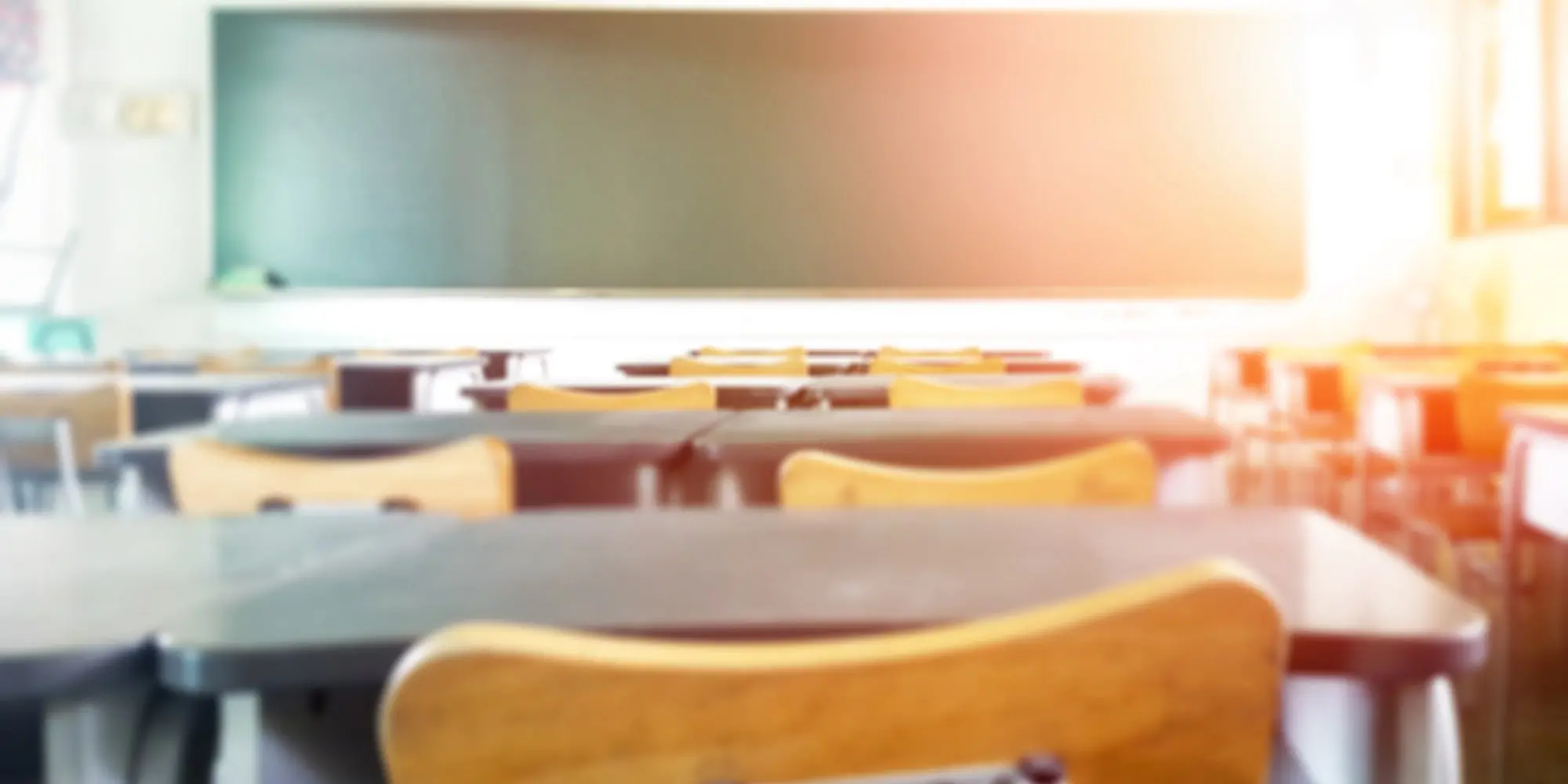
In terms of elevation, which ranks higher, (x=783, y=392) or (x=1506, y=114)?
(x=1506, y=114)

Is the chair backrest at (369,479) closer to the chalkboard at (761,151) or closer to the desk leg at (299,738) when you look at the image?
the desk leg at (299,738)

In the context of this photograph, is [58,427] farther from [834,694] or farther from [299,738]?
[834,694]

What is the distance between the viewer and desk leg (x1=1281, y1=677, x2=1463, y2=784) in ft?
2.82

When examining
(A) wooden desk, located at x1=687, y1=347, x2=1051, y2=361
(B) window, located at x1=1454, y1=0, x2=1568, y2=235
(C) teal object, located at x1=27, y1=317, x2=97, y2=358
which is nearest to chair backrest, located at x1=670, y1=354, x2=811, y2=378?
(A) wooden desk, located at x1=687, y1=347, x2=1051, y2=361

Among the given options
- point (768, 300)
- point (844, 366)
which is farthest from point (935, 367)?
point (768, 300)

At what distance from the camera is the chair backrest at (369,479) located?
1489mm

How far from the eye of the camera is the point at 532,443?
6.96 feet

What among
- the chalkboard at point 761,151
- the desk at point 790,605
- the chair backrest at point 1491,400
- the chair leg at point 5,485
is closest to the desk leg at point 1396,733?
the desk at point 790,605

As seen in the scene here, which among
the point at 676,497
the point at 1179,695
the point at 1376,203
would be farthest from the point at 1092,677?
the point at 1376,203

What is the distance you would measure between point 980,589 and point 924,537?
0.21m

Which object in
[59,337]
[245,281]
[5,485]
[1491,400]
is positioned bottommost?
[5,485]

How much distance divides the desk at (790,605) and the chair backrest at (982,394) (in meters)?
1.76

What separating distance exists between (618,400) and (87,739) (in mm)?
2167

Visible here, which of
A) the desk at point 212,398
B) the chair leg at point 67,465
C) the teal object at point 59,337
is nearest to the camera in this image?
the desk at point 212,398
